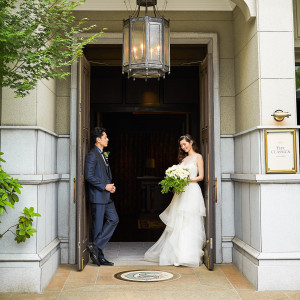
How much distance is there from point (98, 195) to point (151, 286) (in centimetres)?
164

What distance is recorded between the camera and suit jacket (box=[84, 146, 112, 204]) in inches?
239

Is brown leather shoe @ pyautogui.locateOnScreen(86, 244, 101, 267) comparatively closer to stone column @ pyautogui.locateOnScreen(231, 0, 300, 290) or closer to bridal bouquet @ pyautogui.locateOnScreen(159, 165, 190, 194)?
bridal bouquet @ pyautogui.locateOnScreen(159, 165, 190, 194)

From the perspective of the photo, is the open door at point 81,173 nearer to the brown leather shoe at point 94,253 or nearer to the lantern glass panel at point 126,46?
the brown leather shoe at point 94,253

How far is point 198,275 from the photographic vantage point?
565 cm

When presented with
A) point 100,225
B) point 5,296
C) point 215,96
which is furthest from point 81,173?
point 215,96

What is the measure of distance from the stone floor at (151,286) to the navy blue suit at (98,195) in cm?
48

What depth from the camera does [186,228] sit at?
20.4ft

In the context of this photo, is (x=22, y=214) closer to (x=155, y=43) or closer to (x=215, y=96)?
(x=155, y=43)

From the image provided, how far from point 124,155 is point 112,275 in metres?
9.12

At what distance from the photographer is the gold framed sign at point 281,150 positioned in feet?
16.6

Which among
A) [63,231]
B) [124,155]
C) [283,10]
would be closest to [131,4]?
[283,10]

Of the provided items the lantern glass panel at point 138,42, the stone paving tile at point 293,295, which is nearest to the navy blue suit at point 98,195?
the lantern glass panel at point 138,42

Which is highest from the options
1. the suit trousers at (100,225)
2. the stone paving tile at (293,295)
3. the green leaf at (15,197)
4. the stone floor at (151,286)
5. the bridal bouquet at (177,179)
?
the bridal bouquet at (177,179)

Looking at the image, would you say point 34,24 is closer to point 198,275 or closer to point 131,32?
point 131,32
